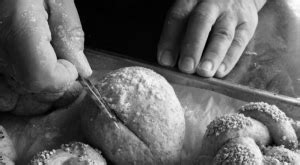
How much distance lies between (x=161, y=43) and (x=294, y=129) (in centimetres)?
61

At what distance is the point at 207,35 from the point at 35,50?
0.70 metres

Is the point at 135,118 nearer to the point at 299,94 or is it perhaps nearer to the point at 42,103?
the point at 42,103

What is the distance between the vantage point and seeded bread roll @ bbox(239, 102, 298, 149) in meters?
1.01

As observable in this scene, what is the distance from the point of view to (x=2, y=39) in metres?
1.02

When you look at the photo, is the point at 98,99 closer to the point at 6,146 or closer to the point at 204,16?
the point at 6,146

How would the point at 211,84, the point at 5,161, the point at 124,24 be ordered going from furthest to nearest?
the point at 124,24 < the point at 211,84 < the point at 5,161

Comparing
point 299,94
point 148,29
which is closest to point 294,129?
point 299,94

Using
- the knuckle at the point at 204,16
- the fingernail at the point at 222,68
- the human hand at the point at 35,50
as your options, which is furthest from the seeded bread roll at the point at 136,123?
the knuckle at the point at 204,16

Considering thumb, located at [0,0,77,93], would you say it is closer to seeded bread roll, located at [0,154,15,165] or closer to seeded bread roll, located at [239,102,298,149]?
seeded bread roll, located at [0,154,15,165]

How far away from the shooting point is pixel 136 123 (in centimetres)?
106

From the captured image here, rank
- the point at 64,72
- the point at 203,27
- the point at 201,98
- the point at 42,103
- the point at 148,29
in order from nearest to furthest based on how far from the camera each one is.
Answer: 1. the point at 64,72
2. the point at 42,103
3. the point at 201,98
4. the point at 203,27
5. the point at 148,29

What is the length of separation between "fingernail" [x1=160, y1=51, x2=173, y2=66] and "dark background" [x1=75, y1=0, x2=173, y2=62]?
0.63 feet

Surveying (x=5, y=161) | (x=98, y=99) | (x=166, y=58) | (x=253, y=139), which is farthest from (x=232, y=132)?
(x=5, y=161)

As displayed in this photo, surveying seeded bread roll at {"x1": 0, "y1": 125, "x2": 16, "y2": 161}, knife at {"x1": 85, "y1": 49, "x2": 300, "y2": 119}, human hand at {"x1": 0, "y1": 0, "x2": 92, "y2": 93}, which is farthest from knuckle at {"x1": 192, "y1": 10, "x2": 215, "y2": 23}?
seeded bread roll at {"x1": 0, "y1": 125, "x2": 16, "y2": 161}
